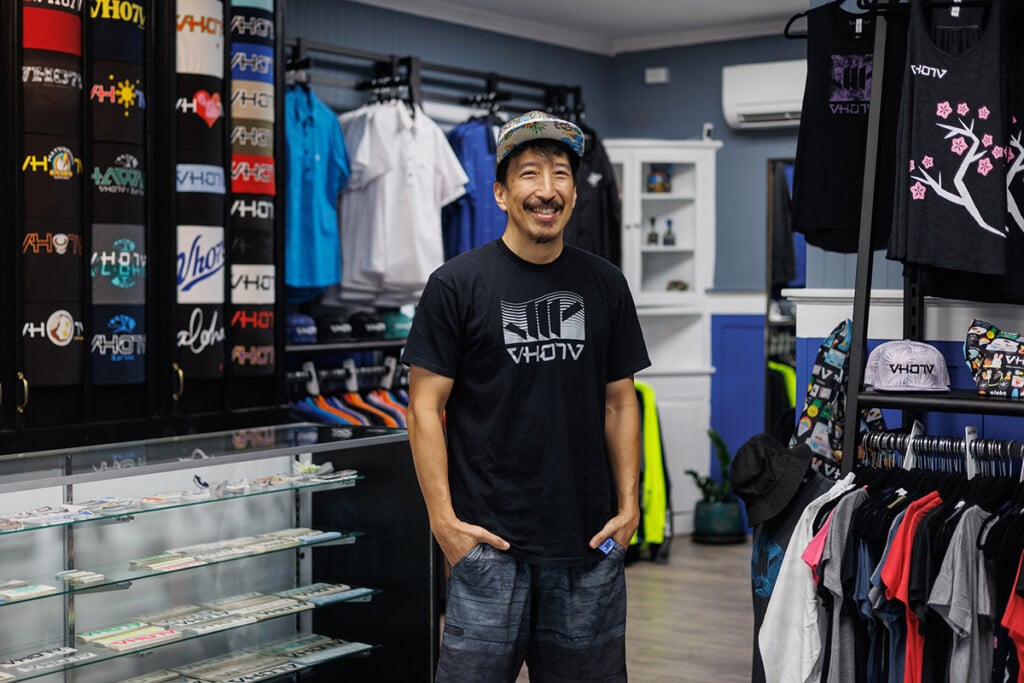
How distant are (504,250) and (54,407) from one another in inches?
65.1

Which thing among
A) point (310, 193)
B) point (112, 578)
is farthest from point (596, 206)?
point (112, 578)

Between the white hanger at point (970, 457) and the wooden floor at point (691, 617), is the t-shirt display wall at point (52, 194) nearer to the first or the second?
the wooden floor at point (691, 617)

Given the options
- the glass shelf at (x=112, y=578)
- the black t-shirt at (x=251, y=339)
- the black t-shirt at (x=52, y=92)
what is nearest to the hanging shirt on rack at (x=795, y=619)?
the glass shelf at (x=112, y=578)

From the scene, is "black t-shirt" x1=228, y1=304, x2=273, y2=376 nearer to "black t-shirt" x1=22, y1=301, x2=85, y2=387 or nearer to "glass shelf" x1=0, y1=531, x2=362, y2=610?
"black t-shirt" x1=22, y1=301, x2=85, y2=387

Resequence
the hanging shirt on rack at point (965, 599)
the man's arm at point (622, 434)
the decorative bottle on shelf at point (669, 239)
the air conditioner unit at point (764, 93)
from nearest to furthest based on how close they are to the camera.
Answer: the man's arm at point (622, 434)
the hanging shirt on rack at point (965, 599)
the air conditioner unit at point (764, 93)
the decorative bottle on shelf at point (669, 239)

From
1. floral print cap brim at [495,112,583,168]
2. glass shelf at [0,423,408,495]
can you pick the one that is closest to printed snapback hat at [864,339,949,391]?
floral print cap brim at [495,112,583,168]

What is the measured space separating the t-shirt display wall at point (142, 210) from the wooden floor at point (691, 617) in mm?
1563

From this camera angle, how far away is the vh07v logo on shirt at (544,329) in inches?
91.5

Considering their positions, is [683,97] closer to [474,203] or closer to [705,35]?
[705,35]

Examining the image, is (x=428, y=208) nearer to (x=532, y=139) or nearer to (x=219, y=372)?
(x=219, y=372)

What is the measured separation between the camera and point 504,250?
7.87 ft

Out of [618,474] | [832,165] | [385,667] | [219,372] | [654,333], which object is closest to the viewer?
[618,474]

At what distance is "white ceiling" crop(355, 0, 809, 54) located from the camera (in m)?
6.11

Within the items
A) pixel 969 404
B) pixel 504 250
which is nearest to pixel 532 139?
pixel 504 250
